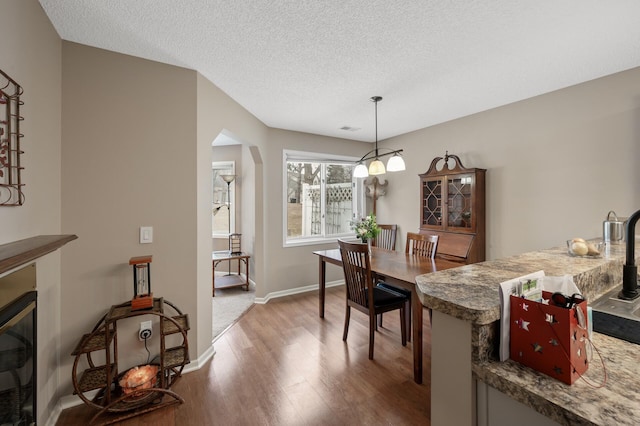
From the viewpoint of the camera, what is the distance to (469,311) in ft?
2.51

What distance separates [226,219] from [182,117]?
3.16m

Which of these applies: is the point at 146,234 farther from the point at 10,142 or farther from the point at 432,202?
the point at 432,202

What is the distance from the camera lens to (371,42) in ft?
6.20

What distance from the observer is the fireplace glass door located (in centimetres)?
110

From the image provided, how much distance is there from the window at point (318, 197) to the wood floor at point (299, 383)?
5.51 feet

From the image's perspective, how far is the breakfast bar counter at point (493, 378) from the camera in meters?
0.62

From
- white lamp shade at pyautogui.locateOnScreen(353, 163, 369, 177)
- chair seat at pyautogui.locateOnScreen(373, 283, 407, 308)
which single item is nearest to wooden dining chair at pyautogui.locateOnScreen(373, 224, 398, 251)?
white lamp shade at pyautogui.locateOnScreen(353, 163, 369, 177)

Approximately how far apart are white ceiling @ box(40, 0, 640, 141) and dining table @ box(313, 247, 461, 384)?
68.2 inches

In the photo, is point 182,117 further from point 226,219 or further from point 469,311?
point 226,219

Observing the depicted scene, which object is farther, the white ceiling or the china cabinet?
the china cabinet

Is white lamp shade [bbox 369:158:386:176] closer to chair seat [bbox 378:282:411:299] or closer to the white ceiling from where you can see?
the white ceiling

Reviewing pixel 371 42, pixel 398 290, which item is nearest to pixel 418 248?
pixel 398 290

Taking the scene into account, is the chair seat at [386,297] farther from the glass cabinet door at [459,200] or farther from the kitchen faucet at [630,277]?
the kitchen faucet at [630,277]

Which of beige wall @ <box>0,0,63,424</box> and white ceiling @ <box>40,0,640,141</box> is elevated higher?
white ceiling @ <box>40,0,640,141</box>
